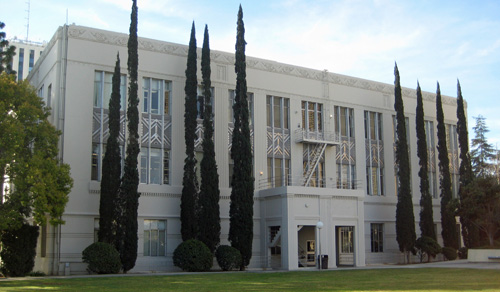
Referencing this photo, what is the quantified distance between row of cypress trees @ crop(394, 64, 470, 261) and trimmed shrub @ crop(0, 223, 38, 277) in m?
25.9

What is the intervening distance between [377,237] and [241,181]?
14.9 m

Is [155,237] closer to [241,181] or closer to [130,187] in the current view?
[130,187]

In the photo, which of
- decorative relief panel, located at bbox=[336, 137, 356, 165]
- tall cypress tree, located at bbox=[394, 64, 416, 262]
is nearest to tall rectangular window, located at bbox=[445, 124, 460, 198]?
tall cypress tree, located at bbox=[394, 64, 416, 262]

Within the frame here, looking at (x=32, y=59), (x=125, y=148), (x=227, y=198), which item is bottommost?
(x=227, y=198)

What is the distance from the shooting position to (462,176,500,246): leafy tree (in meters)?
38.4

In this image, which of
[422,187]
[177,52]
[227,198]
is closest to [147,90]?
[177,52]

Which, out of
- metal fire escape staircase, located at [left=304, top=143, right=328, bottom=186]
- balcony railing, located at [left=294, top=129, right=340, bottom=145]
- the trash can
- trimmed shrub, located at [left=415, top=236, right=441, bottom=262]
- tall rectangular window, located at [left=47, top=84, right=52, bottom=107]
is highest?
tall rectangular window, located at [left=47, top=84, right=52, bottom=107]

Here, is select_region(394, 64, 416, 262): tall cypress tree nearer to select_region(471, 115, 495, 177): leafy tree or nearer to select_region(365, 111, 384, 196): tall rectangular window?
select_region(365, 111, 384, 196): tall rectangular window

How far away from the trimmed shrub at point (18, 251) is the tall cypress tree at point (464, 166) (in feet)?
102

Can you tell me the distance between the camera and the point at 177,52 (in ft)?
124

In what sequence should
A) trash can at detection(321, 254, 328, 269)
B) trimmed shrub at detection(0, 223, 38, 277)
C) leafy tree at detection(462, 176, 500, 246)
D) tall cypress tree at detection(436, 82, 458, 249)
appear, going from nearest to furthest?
trimmed shrub at detection(0, 223, 38, 277) → trash can at detection(321, 254, 328, 269) → leafy tree at detection(462, 176, 500, 246) → tall cypress tree at detection(436, 82, 458, 249)

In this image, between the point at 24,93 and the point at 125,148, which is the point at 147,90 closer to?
the point at 125,148

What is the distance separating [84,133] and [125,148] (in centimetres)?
275

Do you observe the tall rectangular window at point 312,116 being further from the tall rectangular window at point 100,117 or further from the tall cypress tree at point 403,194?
the tall rectangular window at point 100,117
